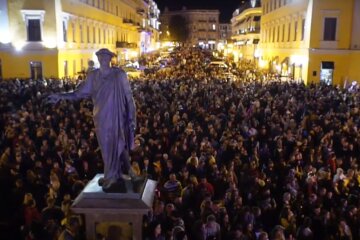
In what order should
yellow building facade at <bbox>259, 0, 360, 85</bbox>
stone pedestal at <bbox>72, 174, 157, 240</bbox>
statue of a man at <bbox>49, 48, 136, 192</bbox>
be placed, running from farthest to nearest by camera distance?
1. yellow building facade at <bbox>259, 0, 360, 85</bbox>
2. statue of a man at <bbox>49, 48, 136, 192</bbox>
3. stone pedestal at <bbox>72, 174, 157, 240</bbox>

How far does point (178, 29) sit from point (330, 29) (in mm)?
120865

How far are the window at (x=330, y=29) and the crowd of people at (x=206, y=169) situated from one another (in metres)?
17.9

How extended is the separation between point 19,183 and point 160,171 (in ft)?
11.1

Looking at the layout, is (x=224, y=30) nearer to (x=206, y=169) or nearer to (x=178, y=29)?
(x=178, y=29)

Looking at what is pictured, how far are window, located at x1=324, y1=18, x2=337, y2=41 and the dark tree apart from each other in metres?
112

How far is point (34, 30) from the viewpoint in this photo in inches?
1396

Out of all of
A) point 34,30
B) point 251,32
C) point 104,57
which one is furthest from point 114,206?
point 251,32

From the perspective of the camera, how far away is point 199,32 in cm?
16838

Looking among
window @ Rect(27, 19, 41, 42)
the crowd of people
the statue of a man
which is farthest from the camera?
window @ Rect(27, 19, 41, 42)

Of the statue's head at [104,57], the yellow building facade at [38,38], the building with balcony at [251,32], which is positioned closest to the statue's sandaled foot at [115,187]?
the statue's head at [104,57]

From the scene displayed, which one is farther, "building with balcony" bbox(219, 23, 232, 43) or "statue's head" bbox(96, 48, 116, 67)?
"building with balcony" bbox(219, 23, 232, 43)

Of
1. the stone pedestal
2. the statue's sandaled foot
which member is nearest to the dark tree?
the statue's sandaled foot

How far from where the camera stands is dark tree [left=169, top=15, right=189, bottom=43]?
14950 cm

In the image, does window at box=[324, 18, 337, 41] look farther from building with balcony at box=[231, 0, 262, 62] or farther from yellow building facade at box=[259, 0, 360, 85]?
building with balcony at box=[231, 0, 262, 62]
